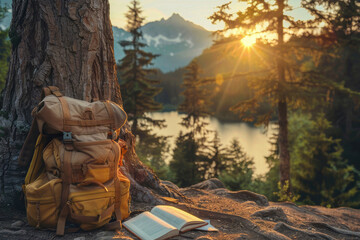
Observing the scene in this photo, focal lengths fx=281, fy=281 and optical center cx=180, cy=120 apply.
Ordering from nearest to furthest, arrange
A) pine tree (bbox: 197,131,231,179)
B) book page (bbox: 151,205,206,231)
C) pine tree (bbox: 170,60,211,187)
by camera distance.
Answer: book page (bbox: 151,205,206,231), pine tree (bbox: 170,60,211,187), pine tree (bbox: 197,131,231,179)

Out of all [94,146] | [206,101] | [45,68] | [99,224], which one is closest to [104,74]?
[45,68]

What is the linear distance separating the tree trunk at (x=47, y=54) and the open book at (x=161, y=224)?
1.35m

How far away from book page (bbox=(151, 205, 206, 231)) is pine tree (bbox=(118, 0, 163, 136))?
12.0 meters

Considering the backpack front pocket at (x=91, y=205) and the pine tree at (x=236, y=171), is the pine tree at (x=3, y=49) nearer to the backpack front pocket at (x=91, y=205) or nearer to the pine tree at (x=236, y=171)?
the pine tree at (x=236, y=171)

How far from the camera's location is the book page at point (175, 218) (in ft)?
8.28

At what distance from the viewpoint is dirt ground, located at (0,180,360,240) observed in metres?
2.35

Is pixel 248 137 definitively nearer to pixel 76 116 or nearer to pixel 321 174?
pixel 321 174

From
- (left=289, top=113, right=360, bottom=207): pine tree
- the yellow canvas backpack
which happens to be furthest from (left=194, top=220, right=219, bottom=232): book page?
(left=289, top=113, right=360, bottom=207): pine tree

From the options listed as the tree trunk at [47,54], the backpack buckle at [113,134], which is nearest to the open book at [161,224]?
the backpack buckle at [113,134]

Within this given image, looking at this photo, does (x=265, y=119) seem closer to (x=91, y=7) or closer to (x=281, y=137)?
(x=281, y=137)

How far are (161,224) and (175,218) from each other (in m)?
0.23

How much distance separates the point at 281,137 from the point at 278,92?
1683 mm

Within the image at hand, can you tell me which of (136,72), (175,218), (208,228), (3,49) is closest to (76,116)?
(175,218)

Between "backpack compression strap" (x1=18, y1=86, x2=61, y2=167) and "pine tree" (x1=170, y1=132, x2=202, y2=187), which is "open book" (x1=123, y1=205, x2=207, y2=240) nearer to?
"backpack compression strap" (x1=18, y1=86, x2=61, y2=167)
